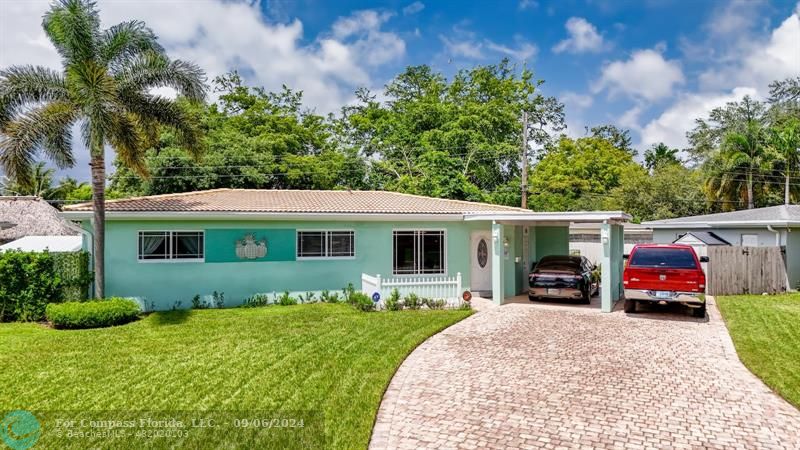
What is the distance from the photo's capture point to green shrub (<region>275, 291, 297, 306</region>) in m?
14.2

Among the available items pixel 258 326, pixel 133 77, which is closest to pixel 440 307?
pixel 258 326

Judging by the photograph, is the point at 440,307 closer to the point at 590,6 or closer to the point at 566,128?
the point at 590,6

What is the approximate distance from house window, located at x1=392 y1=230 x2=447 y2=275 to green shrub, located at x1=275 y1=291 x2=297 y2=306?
3488mm

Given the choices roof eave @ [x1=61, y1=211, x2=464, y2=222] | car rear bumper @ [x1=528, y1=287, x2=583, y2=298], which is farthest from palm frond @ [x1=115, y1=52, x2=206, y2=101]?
car rear bumper @ [x1=528, y1=287, x2=583, y2=298]

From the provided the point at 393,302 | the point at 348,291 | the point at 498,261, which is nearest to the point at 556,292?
the point at 498,261

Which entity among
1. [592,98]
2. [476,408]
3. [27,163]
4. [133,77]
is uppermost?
[592,98]

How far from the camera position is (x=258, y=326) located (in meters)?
10.9

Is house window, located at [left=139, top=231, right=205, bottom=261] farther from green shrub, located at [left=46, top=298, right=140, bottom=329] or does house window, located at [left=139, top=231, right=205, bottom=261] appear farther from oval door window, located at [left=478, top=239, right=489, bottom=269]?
oval door window, located at [left=478, top=239, right=489, bottom=269]

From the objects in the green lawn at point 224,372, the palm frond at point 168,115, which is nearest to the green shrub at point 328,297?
the green lawn at point 224,372

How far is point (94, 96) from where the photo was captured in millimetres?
11352

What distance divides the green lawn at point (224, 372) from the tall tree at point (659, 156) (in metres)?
46.4

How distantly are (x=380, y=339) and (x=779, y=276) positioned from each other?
15296 millimetres

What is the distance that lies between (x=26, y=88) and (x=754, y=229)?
25470mm

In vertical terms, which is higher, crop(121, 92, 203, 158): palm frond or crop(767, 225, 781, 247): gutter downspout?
crop(121, 92, 203, 158): palm frond
